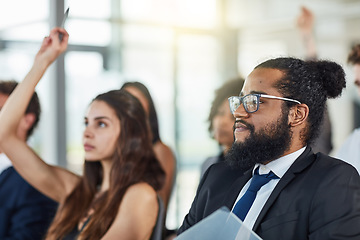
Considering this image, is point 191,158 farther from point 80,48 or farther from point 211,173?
Answer: point 211,173

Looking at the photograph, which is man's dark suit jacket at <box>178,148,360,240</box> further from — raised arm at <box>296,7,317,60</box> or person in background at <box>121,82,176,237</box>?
raised arm at <box>296,7,317,60</box>

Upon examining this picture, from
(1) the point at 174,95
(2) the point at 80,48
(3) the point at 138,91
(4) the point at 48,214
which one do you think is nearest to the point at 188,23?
(1) the point at 174,95

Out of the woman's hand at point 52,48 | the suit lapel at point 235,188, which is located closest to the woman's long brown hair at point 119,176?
the woman's hand at point 52,48

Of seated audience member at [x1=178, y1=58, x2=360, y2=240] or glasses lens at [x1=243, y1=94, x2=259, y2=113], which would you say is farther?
glasses lens at [x1=243, y1=94, x2=259, y2=113]

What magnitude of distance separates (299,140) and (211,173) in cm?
36

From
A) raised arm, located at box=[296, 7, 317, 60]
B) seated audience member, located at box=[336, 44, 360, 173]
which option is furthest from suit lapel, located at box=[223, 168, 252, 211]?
raised arm, located at box=[296, 7, 317, 60]

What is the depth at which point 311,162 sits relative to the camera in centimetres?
168

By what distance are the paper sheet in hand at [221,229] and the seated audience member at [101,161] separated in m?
0.82

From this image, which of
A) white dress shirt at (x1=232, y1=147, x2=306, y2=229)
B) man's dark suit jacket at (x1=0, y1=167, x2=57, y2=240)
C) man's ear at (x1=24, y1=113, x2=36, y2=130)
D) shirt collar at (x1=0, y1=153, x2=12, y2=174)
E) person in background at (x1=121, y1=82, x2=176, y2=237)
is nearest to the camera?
white dress shirt at (x1=232, y1=147, x2=306, y2=229)

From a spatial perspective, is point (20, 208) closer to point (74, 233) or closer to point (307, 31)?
point (74, 233)

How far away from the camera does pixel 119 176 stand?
232 cm

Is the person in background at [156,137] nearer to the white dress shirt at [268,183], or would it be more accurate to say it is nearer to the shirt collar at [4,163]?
the shirt collar at [4,163]

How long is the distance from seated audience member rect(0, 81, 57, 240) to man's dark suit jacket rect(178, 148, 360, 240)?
1.40 metres

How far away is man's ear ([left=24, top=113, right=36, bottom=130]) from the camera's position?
2929 mm
